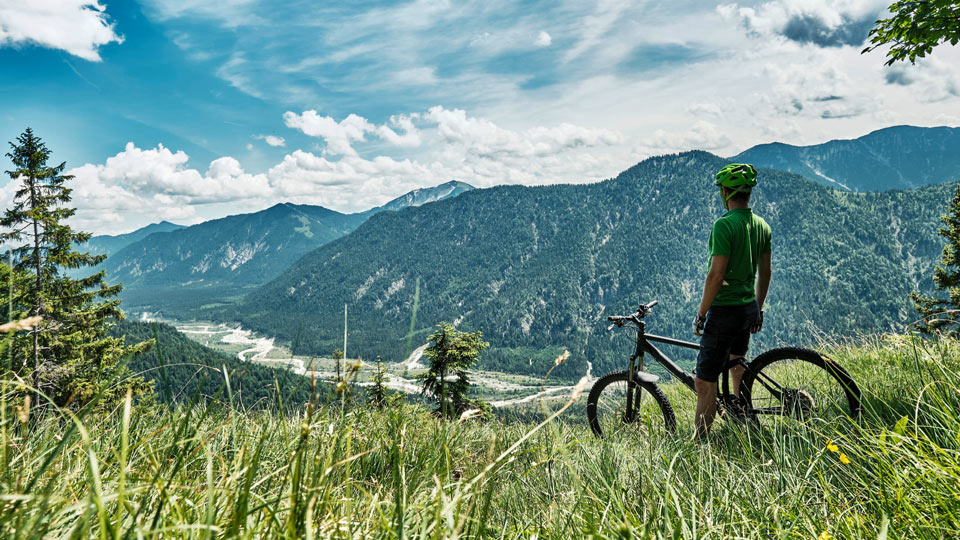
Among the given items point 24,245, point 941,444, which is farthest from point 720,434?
point 24,245

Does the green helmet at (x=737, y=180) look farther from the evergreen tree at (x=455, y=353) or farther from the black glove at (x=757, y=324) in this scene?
the evergreen tree at (x=455, y=353)

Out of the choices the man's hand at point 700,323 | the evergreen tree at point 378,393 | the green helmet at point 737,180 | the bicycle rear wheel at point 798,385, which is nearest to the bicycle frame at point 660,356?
the man's hand at point 700,323

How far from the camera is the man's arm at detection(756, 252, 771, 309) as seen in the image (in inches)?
173

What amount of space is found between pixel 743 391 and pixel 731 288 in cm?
106

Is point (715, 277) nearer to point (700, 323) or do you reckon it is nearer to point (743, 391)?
point (700, 323)

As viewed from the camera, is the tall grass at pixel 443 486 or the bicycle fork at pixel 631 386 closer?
the tall grass at pixel 443 486

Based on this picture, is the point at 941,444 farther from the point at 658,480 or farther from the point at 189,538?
the point at 189,538

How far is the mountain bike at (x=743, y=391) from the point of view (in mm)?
3713

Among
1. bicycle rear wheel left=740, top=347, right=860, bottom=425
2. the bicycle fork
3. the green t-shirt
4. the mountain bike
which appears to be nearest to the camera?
bicycle rear wheel left=740, top=347, right=860, bottom=425

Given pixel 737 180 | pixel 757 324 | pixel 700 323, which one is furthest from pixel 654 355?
pixel 737 180

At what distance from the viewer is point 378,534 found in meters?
1.50

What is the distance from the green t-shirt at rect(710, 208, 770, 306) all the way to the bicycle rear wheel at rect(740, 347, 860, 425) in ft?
1.99

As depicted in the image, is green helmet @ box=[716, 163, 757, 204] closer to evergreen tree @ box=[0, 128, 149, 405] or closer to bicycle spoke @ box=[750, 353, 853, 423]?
bicycle spoke @ box=[750, 353, 853, 423]

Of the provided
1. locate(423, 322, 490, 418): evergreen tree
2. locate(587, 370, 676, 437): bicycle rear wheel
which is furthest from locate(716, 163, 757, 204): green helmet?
locate(423, 322, 490, 418): evergreen tree
